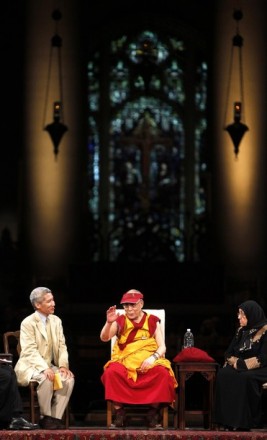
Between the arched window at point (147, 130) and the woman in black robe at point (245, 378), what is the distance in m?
5.70

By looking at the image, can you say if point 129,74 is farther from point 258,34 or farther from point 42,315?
point 42,315

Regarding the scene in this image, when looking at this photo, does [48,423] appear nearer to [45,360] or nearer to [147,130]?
[45,360]

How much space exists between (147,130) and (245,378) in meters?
6.46

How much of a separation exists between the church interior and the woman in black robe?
3.55 metres

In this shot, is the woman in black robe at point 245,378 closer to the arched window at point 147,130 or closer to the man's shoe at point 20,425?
the man's shoe at point 20,425

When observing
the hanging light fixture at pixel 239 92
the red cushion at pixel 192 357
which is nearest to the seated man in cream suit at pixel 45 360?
the red cushion at pixel 192 357

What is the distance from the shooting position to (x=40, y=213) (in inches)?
480

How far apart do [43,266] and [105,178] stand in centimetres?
184

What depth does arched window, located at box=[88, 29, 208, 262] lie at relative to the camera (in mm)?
13359

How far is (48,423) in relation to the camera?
726 centimetres

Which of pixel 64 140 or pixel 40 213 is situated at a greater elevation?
pixel 64 140

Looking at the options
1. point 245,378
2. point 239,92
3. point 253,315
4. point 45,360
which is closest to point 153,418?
point 245,378

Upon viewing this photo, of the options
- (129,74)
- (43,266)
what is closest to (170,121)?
(129,74)

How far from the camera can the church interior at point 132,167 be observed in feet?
39.5
